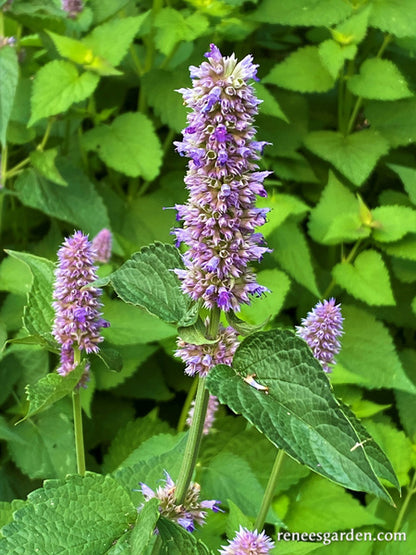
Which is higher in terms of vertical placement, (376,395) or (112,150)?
(112,150)

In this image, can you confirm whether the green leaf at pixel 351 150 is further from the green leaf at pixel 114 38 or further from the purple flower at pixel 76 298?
the purple flower at pixel 76 298

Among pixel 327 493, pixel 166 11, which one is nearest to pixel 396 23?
pixel 166 11

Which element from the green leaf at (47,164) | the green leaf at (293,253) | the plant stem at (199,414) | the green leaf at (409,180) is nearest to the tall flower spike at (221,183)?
the plant stem at (199,414)

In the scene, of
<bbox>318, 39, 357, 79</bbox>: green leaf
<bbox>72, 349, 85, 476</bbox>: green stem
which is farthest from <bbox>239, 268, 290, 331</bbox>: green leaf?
<bbox>318, 39, 357, 79</bbox>: green leaf

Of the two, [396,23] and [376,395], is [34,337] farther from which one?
[396,23]

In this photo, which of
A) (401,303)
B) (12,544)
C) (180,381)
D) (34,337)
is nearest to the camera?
(12,544)
